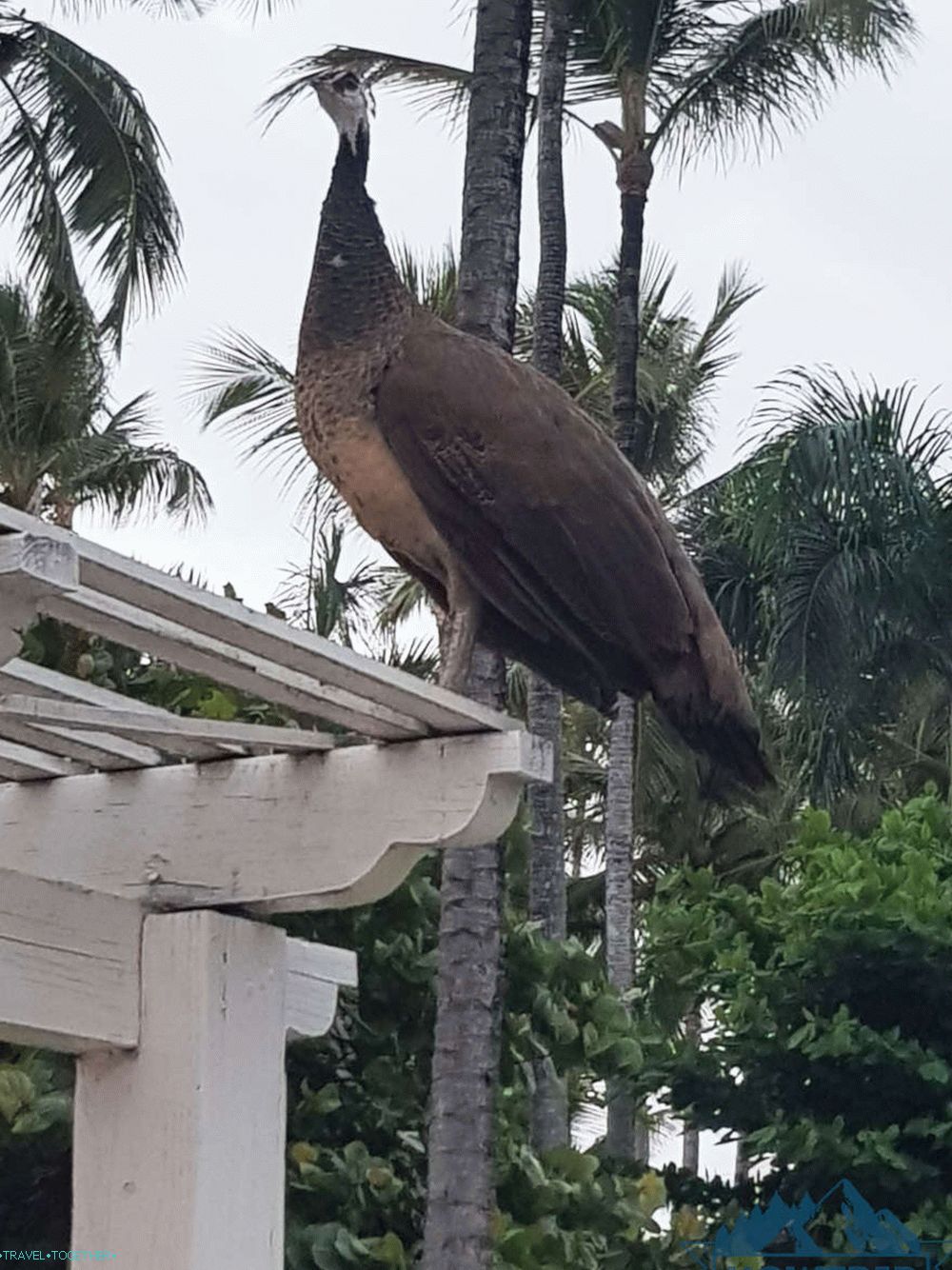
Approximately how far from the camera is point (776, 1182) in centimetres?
1174

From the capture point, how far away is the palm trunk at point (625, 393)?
16000mm

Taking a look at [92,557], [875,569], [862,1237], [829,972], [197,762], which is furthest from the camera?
[875,569]

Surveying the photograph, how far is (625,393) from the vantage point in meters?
15.7

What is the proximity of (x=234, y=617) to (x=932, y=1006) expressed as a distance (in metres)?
9.33

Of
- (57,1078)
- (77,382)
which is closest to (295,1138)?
(57,1078)

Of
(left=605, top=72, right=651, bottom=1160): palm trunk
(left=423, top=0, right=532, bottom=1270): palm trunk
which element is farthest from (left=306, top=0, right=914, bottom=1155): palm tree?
(left=423, top=0, right=532, bottom=1270): palm trunk

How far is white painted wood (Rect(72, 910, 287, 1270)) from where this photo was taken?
9.96 ft

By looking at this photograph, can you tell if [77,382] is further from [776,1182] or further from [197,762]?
[197,762]

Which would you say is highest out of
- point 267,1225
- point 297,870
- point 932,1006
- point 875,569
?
point 875,569

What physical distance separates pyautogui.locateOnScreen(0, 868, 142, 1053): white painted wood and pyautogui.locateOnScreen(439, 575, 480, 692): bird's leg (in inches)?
59.1

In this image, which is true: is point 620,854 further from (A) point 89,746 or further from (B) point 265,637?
(B) point 265,637

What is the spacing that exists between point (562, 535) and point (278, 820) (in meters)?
1.60

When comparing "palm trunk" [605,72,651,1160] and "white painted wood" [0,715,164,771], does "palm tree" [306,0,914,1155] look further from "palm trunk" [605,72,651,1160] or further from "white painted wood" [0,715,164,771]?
"white painted wood" [0,715,164,771]

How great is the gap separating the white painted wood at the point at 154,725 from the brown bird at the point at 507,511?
4.37 ft
